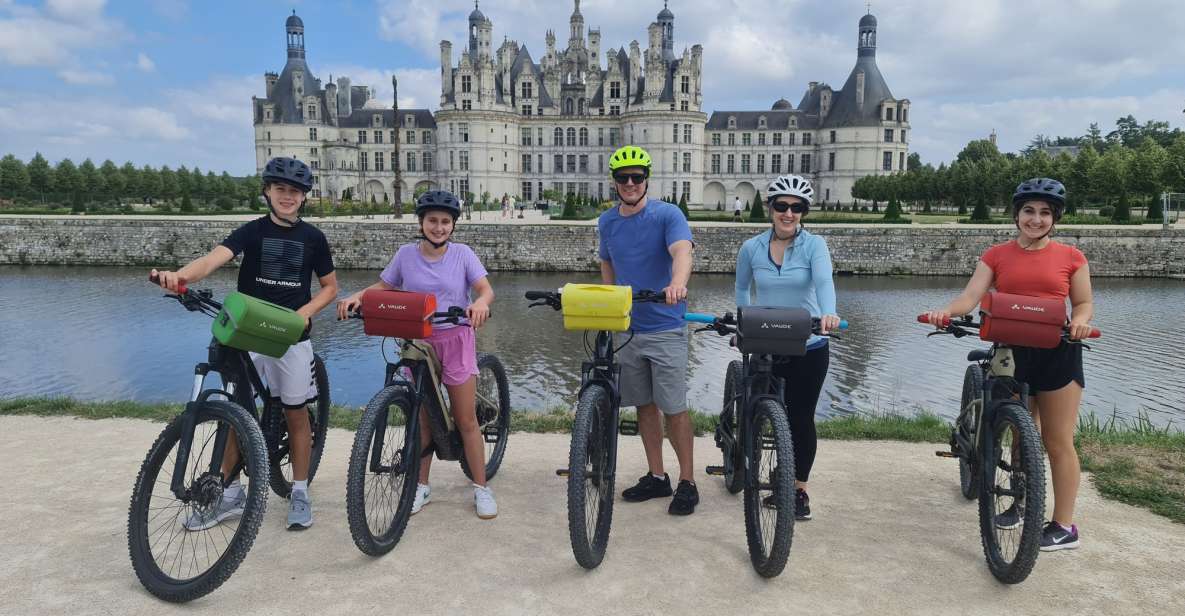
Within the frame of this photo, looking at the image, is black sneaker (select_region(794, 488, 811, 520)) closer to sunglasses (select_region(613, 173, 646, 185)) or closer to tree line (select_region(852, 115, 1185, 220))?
sunglasses (select_region(613, 173, 646, 185))

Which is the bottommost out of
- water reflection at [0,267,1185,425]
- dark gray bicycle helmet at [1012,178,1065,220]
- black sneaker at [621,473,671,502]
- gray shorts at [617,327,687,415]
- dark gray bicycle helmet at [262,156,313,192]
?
water reflection at [0,267,1185,425]

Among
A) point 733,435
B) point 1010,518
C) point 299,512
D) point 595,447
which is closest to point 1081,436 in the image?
point 1010,518

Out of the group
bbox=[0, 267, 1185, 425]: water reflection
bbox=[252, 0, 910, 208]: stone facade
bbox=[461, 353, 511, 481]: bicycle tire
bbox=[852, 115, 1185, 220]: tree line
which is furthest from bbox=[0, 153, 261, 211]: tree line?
bbox=[461, 353, 511, 481]: bicycle tire

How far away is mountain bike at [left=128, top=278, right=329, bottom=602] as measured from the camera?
9.84ft

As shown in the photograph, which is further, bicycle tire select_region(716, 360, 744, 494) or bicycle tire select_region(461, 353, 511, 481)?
bicycle tire select_region(461, 353, 511, 481)

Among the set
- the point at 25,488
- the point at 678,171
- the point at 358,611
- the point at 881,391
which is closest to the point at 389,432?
the point at 358,611

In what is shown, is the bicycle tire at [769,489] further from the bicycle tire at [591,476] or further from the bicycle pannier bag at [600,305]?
the bicycle pannier bag at [600,305]

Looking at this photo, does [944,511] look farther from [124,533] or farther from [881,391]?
[881,391]

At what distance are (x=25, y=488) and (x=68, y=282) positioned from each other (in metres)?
24.5

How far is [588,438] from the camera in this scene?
3.32m

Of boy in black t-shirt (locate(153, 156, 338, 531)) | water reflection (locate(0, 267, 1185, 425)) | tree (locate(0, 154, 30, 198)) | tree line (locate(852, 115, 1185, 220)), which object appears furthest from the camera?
tree (locate(0, 154, 30, 198))

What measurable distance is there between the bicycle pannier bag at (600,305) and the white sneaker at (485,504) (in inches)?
48.9

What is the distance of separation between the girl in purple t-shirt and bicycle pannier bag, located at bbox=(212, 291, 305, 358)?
0.62 meters

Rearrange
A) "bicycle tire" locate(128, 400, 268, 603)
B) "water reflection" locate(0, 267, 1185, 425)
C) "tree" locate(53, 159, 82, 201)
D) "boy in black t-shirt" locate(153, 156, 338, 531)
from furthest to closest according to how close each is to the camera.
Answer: "tree" locate(53, 159, 82, 201) → "water reflection" locate(0, 267, 1185, 425) → "boy in black t-shirt" locate(153, 156, 338, 531) → "bicycle tire" locate(128, 400, 268, 603)
